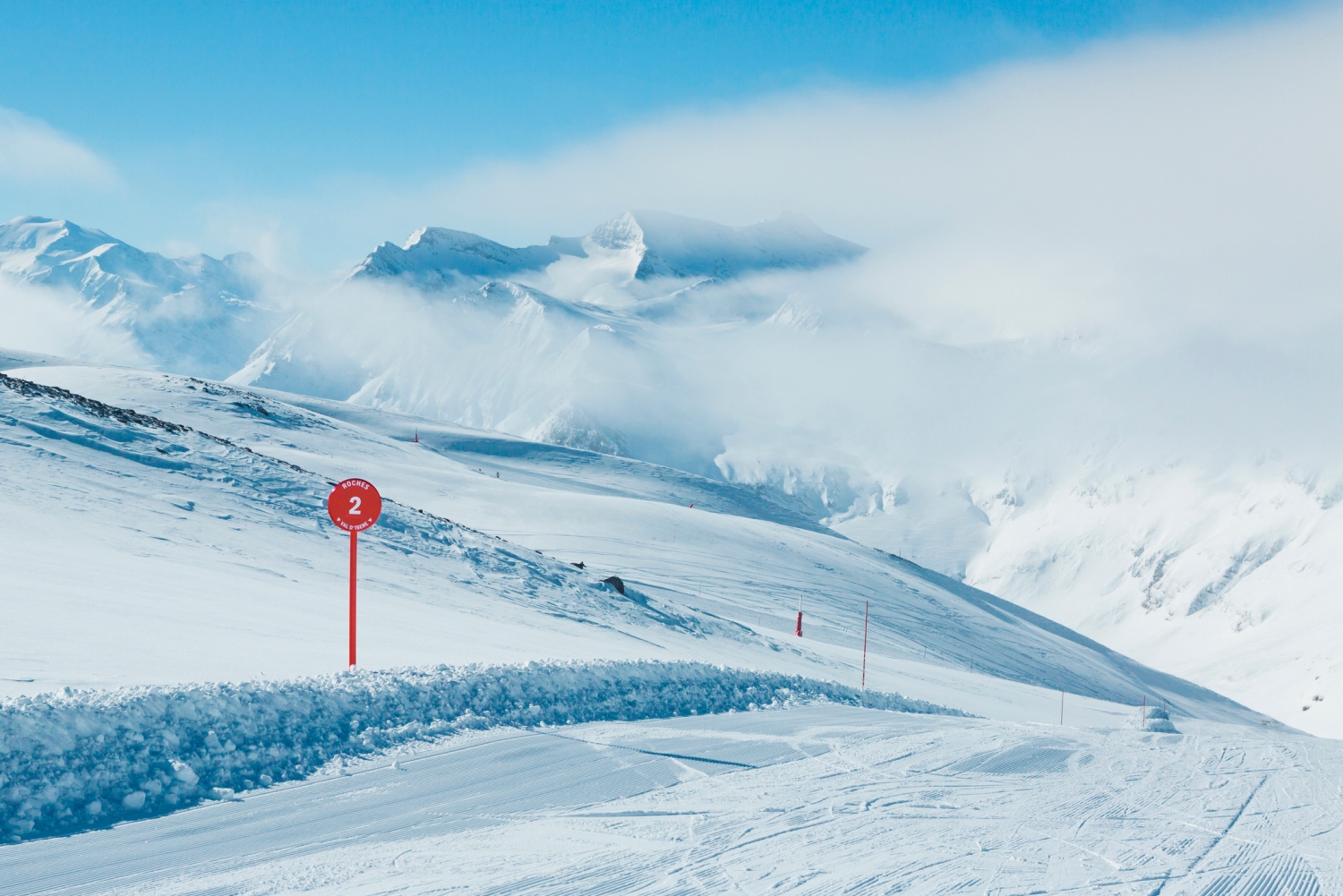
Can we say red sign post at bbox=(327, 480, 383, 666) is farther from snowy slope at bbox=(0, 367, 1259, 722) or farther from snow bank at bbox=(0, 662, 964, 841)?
snow bank at bbox=(0, 662, 964, 841)

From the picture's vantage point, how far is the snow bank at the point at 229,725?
6.11 meters

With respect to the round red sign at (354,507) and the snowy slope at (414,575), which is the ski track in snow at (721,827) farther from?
the round red sign at (354,507)

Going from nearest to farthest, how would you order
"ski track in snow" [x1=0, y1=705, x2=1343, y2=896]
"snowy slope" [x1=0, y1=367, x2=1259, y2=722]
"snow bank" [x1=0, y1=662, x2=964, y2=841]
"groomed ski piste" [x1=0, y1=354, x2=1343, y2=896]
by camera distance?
"ski track in snow" [x1=0, y1=705, x2=1343, y2=896], "groomed ski piste" [x1=0, y1=354, x2=1343, y2=896], "snow bank" [x1=0, y1=662, x2=964, y2=841], "snowy slope" [x1=0, y1=367, x2=1259, y2=722]

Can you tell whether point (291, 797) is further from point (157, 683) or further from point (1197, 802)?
point (1197, 802)

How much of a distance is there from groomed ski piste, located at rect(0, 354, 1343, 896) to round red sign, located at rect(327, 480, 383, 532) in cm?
143

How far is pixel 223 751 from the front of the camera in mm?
7031

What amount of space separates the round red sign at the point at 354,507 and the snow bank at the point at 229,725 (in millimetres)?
2047

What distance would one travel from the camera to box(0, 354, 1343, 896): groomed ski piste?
228 inches

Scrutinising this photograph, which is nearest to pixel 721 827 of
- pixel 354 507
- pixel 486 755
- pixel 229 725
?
pixel 486 755

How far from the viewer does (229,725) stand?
7297 millimetres

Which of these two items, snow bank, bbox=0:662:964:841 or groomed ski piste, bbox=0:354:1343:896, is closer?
A: groomed ski piste, bbox=0:354:1343:896

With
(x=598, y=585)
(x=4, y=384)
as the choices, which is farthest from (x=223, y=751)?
(x=4, y=384)

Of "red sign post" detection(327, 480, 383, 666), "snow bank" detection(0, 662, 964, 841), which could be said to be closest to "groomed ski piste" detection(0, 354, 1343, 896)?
"snow bank" detection(0, 662, 964, 841)

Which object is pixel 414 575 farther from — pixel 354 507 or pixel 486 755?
pixel 486 755
